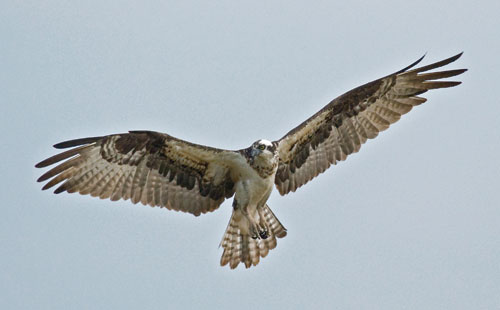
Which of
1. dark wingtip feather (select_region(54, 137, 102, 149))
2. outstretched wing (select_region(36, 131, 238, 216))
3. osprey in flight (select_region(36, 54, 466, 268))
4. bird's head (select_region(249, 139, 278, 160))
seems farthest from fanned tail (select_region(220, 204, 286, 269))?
dark wingtip feather (select_region(54, 137, 102, 149))

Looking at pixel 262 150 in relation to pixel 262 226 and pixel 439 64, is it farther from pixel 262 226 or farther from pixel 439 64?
pixel 439 64

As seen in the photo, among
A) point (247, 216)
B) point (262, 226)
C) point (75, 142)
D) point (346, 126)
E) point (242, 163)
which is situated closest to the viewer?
point (75, 142)

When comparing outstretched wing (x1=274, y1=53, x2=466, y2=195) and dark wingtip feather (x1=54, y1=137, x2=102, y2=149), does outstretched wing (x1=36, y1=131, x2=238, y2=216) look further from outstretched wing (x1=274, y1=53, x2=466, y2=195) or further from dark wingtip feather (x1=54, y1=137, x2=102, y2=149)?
outstretched wing (x1=274, y1=53, x2=466, y2=195)

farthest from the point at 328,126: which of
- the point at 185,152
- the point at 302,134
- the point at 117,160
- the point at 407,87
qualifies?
the point at 117,160

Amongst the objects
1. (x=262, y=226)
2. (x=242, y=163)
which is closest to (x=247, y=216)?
(x=262, y=226)

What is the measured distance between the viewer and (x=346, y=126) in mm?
13594

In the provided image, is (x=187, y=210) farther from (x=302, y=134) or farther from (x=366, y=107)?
(x=366, y=107)

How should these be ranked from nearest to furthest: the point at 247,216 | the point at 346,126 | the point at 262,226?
1. the point at 247,216
2. the point at 262,226
3. the point at 346,126

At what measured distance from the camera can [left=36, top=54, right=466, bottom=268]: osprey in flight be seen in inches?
511

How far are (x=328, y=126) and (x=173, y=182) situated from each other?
2.35 metres

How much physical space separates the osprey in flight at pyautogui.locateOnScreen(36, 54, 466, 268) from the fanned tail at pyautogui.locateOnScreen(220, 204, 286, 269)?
1 cm

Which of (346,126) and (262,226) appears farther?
Answer: (346,126)

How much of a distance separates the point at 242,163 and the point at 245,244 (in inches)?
53.1

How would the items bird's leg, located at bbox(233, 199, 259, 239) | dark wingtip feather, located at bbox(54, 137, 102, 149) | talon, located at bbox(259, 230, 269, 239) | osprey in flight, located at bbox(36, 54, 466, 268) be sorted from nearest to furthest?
1. dark wingtip feather, located at bbox(54, 137, 102, 149)
2. osprey in flight, located at bbox(36, 54, 466, 268)
3. bird's leg, located at bbox(233, 199, 259, 239)
4. talon, located at bbox(259, 230, 269, 239)
